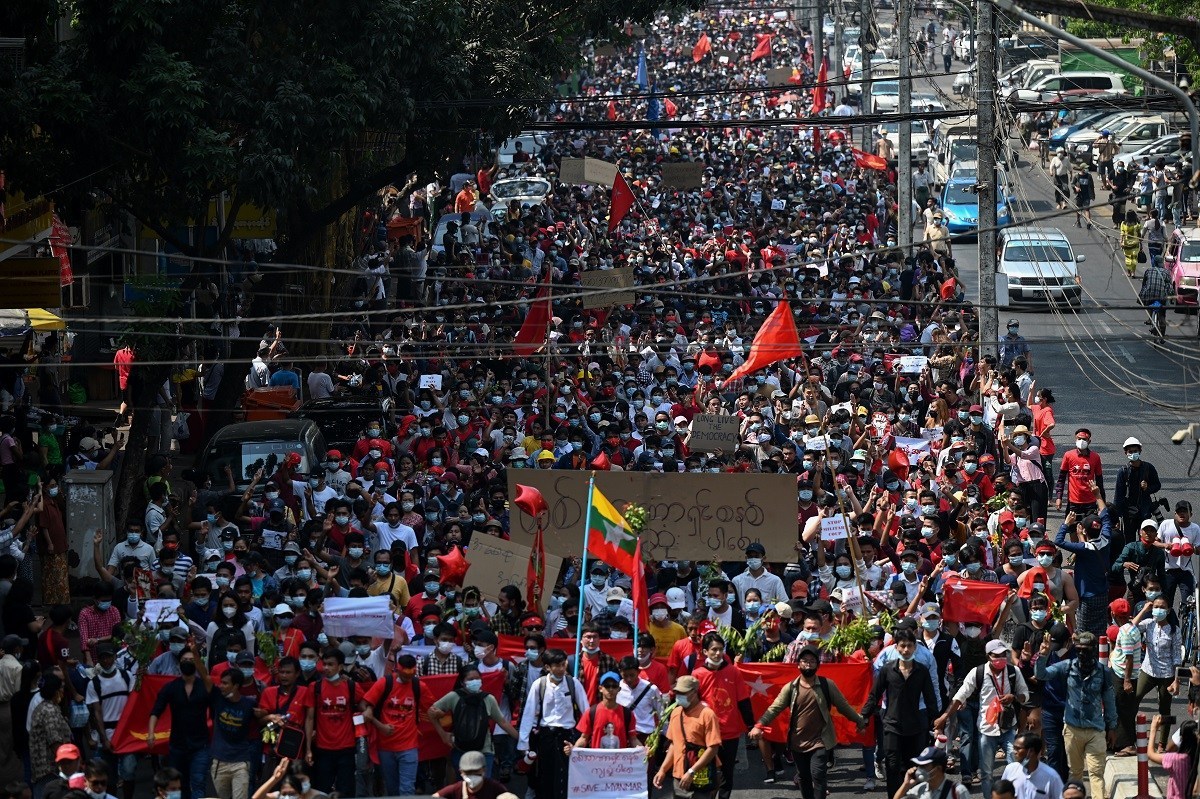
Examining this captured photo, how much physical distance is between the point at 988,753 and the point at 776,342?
29.9 feet

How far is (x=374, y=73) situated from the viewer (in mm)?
21812

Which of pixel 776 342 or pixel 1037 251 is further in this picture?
pixel 1037 251

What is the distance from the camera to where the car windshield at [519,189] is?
4175 cm

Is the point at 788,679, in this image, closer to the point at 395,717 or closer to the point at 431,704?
the point at 431,704

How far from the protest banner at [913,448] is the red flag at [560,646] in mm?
6377

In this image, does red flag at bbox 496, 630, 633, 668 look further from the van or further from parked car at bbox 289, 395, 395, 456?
the van

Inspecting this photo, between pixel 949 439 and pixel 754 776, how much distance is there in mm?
6907

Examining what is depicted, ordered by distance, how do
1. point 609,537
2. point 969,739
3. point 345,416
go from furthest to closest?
point 345,416 → point 609,537 → point 969,739

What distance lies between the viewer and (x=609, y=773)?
1342cm

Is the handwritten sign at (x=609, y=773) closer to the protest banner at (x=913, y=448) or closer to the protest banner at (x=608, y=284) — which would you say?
the protest banner at (x=913, y=448)

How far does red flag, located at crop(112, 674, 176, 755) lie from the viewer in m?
14.4

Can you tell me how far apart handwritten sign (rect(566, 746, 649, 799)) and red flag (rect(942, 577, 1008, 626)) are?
3341 millimetres

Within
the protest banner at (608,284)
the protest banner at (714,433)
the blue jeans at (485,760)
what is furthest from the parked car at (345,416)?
the blue jeans at (485,760)

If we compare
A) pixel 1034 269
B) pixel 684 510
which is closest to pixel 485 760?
pixel 684 510
